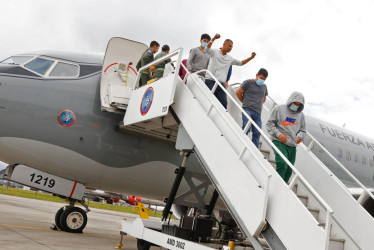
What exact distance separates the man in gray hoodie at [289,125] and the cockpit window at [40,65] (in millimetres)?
4971

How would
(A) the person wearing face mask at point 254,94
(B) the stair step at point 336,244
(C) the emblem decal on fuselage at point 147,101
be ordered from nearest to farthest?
(B) the stair step at point 336,244, (A) the person wearing face mask at point 254,94, (C) the emblem decal on fuselage at point 147,101

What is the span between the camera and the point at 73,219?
28.4 ft

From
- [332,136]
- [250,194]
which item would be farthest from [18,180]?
[332,136]

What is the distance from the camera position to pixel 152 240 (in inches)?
260

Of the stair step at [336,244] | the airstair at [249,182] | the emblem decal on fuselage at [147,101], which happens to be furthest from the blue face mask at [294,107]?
the emblem decal on fuselage at [147,101]

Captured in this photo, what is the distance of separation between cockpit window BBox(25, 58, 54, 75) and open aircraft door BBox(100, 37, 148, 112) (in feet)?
3.87

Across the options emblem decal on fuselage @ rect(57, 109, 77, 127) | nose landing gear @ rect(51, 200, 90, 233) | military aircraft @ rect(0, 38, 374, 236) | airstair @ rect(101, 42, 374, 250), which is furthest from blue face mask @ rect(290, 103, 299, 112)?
nose landing gear @ rect(51, 200, 90, 233)

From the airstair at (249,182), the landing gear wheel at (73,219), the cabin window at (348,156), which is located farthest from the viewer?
the cabin window at (348,156)

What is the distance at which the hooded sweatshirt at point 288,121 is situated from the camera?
5.92m

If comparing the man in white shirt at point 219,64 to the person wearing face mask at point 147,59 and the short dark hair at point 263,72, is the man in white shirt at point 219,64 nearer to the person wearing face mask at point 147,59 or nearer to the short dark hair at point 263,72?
the short dark hair at point 263,72

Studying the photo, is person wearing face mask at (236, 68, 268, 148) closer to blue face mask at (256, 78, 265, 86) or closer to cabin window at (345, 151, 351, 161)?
blue face mask at (256, 78, 265, 86)

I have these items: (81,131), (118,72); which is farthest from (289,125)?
(118,72)

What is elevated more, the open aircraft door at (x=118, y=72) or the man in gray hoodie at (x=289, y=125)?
the open aircraft door at (x=118, y=72)

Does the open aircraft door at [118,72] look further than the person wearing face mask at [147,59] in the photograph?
Yes
